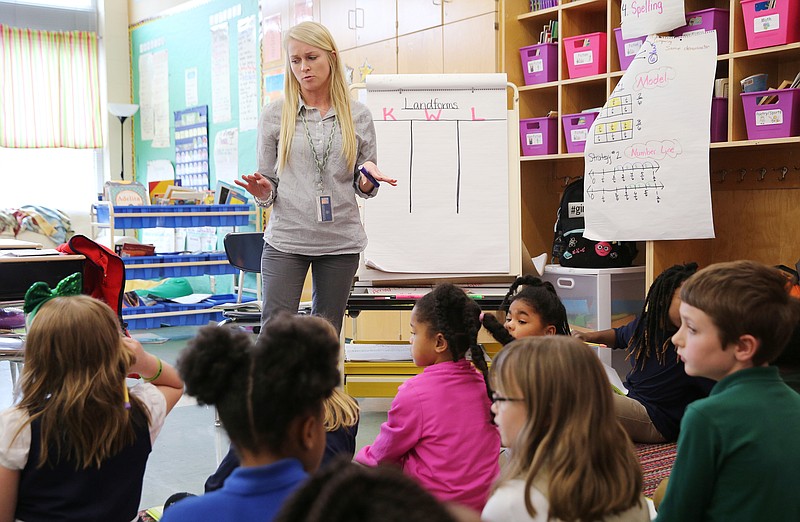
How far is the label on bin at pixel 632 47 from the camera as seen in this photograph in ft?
12.7

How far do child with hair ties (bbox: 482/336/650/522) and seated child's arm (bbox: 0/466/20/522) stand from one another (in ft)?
2.73

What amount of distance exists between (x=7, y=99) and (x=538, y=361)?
8293 mm

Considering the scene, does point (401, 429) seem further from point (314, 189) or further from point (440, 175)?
point (440, 175)

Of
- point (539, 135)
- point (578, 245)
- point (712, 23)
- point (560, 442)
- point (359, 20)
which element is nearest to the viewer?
point (560, 442)

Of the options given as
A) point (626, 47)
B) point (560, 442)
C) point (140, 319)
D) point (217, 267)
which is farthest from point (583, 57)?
point (140, 319)

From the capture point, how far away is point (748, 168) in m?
3.86

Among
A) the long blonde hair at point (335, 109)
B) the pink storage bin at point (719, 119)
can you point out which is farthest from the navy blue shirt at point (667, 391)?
the pink storage bin at point (719, 119)

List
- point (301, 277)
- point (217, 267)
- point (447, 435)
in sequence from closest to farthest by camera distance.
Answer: point (447, 435) < point (301, 277) < point (217, 267)

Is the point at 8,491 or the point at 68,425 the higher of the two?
the point at 68,425

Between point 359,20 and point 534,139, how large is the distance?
1.56 m

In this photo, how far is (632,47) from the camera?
12.8 feet

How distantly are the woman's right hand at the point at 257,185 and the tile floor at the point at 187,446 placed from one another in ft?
1.93

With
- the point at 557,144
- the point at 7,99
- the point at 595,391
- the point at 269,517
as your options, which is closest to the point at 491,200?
the point at 557,144

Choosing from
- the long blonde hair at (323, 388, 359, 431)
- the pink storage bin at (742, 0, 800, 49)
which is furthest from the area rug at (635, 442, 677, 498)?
the pink storage bin at (742, 0, 800, 49)
